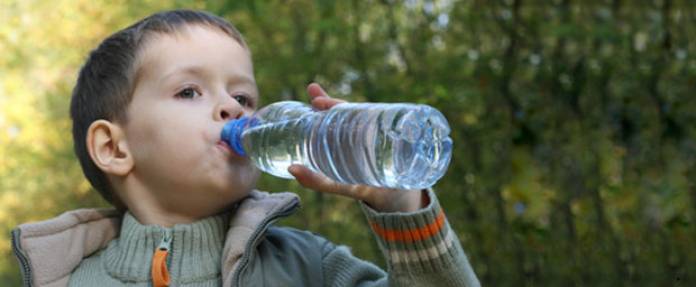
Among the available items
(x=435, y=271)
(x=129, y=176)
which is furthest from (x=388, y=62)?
(x=435, y=271)

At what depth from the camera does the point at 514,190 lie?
3.99 meters

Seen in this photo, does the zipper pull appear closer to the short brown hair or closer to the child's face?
the child's face

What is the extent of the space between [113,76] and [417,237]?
863 mm

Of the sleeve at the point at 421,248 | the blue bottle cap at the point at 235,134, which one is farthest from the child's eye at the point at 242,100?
the sleeve at the point at 421,248

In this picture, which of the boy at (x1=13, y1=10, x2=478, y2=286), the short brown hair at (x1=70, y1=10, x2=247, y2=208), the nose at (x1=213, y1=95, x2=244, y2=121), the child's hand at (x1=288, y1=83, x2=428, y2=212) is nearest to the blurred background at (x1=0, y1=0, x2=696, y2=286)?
the short brown hair at (x1=70, y1=10, x2=247, y2=208)

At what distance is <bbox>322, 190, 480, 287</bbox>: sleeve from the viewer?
5.57ft

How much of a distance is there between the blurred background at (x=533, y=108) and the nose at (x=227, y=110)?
1569 millimetres

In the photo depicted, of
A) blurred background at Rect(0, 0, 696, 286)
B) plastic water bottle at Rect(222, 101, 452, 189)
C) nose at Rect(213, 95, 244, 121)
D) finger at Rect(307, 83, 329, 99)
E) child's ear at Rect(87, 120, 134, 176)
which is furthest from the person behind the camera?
blurred background at Rect(0, 0, 696, 286)

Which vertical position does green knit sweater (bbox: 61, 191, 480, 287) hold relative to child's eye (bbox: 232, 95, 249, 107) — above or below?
below

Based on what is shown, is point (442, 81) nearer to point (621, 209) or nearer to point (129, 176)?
point (621, 209)

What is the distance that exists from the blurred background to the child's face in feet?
4.82

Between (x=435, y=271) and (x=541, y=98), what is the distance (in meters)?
2.38

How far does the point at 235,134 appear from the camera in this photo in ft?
6.39

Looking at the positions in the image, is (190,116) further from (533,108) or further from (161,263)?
(533,108)
